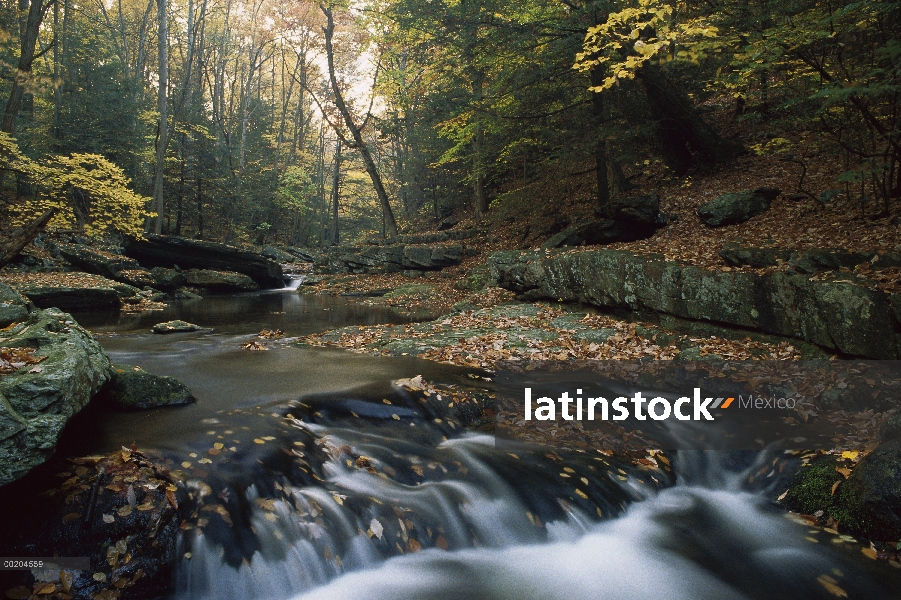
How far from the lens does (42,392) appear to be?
359cm

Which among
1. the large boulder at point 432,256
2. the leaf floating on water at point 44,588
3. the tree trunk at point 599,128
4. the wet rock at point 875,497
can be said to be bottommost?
the leaf floating on water at point 44,588

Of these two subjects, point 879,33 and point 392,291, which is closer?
point 879,33

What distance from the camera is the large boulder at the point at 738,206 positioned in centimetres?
1083

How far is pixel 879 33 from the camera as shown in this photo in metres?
8.47

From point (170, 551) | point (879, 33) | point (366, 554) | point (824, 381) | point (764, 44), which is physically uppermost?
point (879, 33)

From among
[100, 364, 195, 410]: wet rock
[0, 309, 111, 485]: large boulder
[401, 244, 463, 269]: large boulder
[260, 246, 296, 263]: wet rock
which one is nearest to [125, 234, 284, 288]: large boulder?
[401, 244, 463, 269]: large boulder

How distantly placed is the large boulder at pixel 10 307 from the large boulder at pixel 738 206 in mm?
13758

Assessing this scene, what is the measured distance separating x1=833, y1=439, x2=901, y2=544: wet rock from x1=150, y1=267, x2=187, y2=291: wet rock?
20727 millimetres

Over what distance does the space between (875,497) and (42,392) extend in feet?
21.4

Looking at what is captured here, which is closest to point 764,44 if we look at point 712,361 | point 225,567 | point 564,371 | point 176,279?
point 712,361

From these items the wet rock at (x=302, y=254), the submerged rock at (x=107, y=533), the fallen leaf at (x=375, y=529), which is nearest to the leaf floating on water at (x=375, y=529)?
the fallen leaf at (x=375, y=529)

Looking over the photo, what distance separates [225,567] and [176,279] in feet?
61.5

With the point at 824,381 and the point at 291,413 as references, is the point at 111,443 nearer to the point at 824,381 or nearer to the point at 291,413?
the point at 291,413

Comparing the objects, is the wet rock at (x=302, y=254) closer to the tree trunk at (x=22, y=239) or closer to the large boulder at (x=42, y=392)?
the tree trunk at (x=22, y=239)
